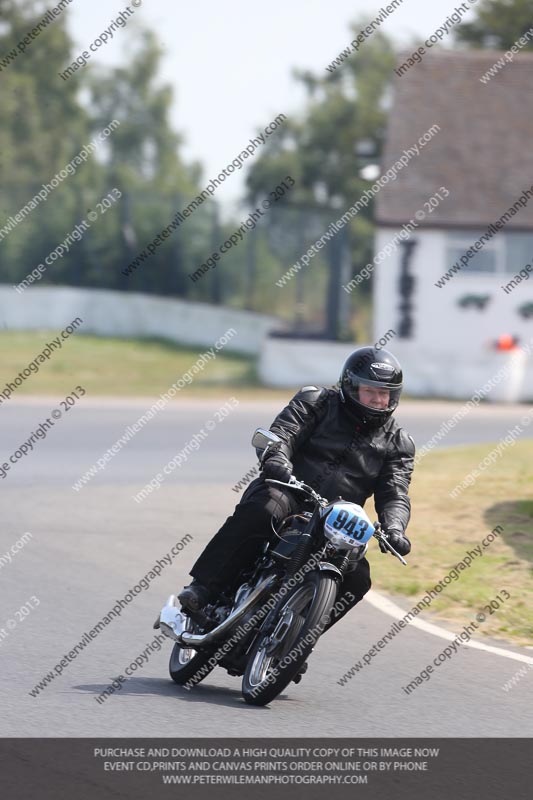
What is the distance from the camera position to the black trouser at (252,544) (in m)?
7.23

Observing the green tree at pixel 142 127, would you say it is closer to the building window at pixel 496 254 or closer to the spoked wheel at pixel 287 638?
the building window at pixel 496 254

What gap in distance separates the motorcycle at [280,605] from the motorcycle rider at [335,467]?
0.08 meters

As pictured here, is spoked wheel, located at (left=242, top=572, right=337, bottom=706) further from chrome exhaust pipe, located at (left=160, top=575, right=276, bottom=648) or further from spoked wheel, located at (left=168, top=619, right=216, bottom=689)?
spoked wheel, located at (left=168, top=619, right=216, bottom=689)

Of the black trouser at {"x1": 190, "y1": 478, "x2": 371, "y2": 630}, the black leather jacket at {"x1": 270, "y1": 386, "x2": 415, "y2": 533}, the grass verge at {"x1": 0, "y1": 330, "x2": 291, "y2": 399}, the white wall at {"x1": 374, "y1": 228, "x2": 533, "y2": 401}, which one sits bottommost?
the grass verge at {"x1": 0, "y1": 330, "x2": 291, "y2": 399}

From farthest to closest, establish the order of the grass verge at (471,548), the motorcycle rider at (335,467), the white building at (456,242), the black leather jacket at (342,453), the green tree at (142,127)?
the green tree at (142,127) → the white building at (456,242) → the grass verge at (471,548) → the black leather jacket at (342,453) → the motorcycle rider at (335,467)

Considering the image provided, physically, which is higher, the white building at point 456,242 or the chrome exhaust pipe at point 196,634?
the chrome exhaust pipe at point 196,634

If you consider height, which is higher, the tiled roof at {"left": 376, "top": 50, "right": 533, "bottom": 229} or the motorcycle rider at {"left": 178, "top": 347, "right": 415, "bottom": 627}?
the motorcycle rider at {"left": 178, "top": 347, "right": 415, "bottom": 627}

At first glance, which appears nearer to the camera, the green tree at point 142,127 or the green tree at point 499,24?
the green tree at point 499,24

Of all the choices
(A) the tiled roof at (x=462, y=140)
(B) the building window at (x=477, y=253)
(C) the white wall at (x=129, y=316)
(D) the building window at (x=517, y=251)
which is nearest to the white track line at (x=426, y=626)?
(A) the tiled roof at (x=462, y=140)

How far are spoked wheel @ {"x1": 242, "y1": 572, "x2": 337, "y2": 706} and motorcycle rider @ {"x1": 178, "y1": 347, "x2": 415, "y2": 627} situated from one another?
0.32m

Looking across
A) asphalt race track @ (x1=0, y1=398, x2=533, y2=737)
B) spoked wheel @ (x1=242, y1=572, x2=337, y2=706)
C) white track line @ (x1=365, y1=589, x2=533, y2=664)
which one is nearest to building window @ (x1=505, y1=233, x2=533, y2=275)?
asphalt race track @ (x1=0, y1=398, x2=533, y2=737)

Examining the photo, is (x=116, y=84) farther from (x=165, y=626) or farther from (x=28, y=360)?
(x=165, y=626)

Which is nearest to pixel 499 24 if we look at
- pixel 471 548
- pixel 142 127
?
pixel 142 127

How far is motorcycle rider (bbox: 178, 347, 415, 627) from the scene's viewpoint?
7.26m
